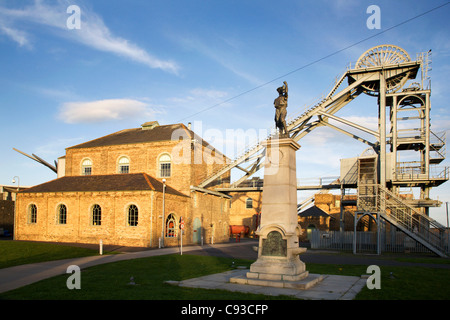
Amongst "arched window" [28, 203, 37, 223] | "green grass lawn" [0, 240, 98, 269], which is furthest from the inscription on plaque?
"arched window" [28, 203, 37, 223]

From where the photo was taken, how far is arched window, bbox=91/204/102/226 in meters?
30.5

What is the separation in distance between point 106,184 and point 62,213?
4.83 metres

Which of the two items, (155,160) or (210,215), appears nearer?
(155,160)

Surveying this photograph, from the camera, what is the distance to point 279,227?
11.7 metres

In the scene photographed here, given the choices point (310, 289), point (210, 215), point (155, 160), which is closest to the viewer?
point (310, 289)

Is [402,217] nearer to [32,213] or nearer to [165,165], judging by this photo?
[165,165]

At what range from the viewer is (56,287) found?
10953 mm

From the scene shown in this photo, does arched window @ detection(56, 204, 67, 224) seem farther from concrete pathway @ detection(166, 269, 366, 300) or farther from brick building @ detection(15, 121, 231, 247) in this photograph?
concrete pathway @ detection(166, 269, 366, 300)

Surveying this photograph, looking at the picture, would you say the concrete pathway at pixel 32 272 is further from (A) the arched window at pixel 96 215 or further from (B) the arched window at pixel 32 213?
(B) the arched window at pixel 32 213

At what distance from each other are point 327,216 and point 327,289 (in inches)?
1357

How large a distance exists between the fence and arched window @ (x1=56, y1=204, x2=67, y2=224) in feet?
72.2

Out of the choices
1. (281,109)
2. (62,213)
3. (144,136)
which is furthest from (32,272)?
(144,136)
